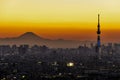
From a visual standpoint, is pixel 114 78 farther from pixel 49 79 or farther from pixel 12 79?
pixel 12 79

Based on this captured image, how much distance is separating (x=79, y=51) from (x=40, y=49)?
16792 mm

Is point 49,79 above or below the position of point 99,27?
below

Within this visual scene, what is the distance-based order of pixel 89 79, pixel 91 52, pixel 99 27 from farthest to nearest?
pixel 91 52 < pixel 99 27 < pixel 89 79

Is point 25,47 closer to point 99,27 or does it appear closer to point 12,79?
point 99,27

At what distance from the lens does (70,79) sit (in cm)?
6925

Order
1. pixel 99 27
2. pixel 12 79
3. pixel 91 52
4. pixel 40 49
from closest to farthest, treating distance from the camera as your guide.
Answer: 1. pixel 12 79
2. pixel 99 27
3. pixel 91 52
4. pixel 40 49

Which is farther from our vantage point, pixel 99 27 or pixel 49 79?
pixel 99 27

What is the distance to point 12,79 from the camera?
65.6m

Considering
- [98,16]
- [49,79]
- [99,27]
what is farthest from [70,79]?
[98,16]

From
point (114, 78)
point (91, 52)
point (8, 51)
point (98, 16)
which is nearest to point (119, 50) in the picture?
point (91, 52)

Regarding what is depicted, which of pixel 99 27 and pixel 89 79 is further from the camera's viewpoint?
pixel 99 27

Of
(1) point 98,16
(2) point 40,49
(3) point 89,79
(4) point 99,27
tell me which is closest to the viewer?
(3) point 89,79

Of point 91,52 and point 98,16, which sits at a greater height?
point 98,16

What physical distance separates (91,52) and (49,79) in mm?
100895
